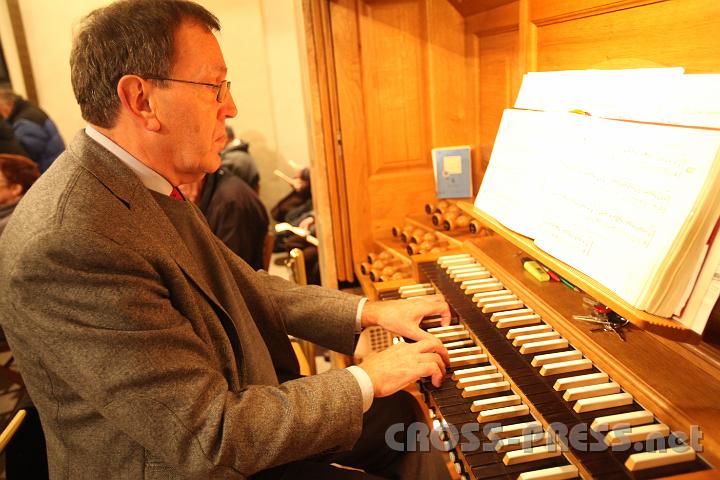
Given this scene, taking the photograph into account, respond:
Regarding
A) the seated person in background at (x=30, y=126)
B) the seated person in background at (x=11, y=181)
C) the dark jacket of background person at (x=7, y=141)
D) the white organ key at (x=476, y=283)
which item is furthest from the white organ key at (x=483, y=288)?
the seated person in background at (x=30, y=126)

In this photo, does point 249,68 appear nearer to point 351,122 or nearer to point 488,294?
point 351,122

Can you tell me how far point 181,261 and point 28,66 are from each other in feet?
19.0

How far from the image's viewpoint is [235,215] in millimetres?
2967

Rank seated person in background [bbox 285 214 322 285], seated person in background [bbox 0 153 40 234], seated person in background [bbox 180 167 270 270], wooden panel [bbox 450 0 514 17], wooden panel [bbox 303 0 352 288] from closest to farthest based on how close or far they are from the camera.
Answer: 1. wooden panel [bbox 450 0 514 17]
2. wooden panel [bbox 303 0 352 288]
3. seated person in background [bbox 180 167 270 270]
4. seated person in background [bbox 0 153 40 234]
5. seated person in background [bbox 285 214 322 285]

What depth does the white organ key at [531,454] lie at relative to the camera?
103cm

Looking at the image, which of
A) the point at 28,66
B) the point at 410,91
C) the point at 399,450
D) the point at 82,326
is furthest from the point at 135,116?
the point at 28,66

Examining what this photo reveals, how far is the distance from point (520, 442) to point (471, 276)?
28.6 inches

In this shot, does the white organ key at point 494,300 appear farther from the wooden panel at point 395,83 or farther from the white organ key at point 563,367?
the wooden panel at point 395,83

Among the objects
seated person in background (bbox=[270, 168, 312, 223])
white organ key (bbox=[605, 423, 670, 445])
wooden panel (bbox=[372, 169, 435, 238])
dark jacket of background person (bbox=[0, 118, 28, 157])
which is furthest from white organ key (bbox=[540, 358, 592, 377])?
dark jacket of background person (bbox=[0, 118, 28, 157])

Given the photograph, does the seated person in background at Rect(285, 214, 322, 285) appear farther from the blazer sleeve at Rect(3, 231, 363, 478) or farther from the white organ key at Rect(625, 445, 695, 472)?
the white organ key at Rect(625, 445, 695, 472)

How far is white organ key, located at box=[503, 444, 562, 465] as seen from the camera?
1.03m

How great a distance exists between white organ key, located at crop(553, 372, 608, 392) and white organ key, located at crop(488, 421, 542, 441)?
10 centimetres

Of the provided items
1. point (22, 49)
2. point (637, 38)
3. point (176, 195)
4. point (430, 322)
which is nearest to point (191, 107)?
point (176, 195)

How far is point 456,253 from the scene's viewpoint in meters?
2.02
